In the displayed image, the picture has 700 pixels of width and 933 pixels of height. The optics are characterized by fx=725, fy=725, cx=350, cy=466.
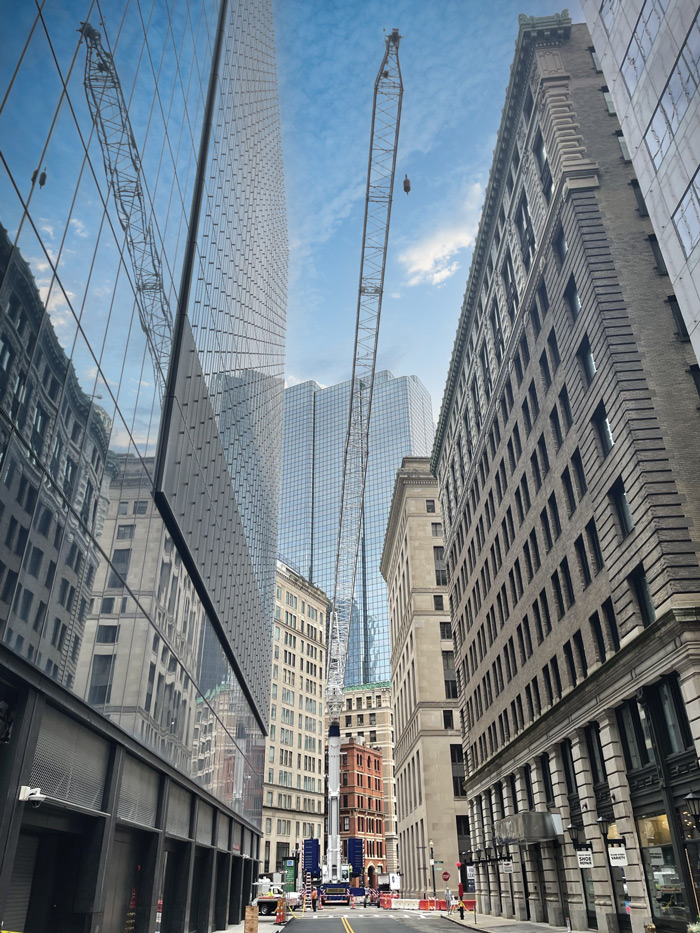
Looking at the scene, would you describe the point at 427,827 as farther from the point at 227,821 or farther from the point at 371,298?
the point at 371,298

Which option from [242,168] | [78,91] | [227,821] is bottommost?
[227,821]

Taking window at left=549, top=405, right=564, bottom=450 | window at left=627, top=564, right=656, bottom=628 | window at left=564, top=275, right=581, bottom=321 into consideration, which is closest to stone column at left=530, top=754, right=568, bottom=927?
window at left=627, top=564, right=656, bottom=628

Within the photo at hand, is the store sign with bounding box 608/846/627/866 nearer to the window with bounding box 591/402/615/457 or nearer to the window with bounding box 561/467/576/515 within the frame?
the window with bounding box 591/402/615/457

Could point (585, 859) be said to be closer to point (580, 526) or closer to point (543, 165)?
point (580, 526)

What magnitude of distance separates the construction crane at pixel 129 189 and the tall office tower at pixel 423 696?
2873 inches

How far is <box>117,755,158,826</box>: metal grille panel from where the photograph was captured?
20.8 m

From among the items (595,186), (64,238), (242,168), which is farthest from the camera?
(242,168)

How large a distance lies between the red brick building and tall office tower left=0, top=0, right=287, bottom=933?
389ft

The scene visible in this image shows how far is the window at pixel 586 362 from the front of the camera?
35.4 meters

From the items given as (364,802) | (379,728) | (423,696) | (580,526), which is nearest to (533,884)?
(580,526)

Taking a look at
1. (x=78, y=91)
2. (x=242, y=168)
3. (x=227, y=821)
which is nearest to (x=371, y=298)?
(x=242, y=168)

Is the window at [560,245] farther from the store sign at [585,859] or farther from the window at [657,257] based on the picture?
the store sign at [585,859]

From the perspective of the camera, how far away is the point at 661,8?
27.6 meters

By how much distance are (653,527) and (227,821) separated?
2992 cm
